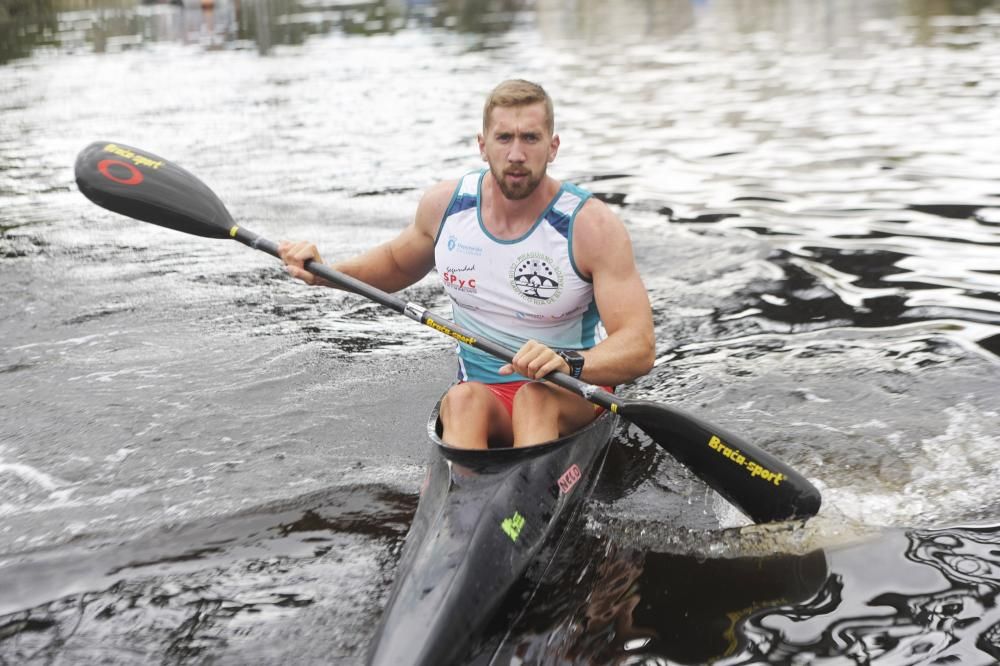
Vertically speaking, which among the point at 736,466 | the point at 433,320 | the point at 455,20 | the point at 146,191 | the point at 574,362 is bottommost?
the point at 736,466

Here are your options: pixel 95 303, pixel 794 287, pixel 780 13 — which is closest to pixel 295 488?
pixel 95 303

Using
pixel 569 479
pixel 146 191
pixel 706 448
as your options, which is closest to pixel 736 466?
→ pixel 706 448

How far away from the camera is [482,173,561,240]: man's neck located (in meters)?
4.73

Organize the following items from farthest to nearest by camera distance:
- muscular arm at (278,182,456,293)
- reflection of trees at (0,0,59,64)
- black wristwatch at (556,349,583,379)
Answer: reflection of trees at (0,0,59,64) < muscular arm at (278,182,456,293) < black wristwatch at (556,349,583,379)

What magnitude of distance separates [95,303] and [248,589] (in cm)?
441

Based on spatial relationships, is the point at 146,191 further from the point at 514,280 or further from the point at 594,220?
the point at 594,220

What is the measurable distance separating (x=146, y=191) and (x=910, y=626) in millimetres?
4377

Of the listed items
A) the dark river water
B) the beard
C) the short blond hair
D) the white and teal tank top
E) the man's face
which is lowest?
the dark river water

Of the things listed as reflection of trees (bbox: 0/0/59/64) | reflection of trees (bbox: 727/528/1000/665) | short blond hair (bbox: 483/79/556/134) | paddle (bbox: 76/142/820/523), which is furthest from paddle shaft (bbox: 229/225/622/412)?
reflection of trees (bbox: 0/0/59/64)

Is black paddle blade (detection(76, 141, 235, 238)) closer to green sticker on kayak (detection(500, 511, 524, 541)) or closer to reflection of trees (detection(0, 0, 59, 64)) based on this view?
green sticker on kayak (detection(500, 511, 524, 541))

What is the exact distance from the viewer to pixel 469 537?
3.92 metres

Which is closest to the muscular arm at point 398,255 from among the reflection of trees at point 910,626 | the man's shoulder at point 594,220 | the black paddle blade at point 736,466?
the man's shoulder at point 594,220

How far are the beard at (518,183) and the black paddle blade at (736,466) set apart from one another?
1.03 metres

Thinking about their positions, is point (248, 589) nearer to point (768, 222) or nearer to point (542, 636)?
point (542, 636)
